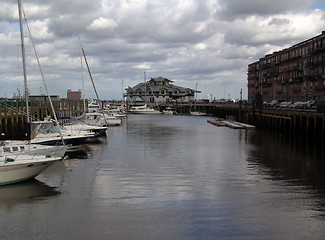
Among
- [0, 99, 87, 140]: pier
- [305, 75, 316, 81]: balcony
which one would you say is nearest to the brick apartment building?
[305, 75, 316, 81]: balcony

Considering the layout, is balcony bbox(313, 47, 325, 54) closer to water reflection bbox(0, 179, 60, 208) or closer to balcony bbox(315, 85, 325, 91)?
balcony bbox(315, 85, 325, 91)

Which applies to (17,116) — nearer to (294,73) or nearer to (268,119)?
(268,119)

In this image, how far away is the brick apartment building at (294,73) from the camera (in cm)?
7231

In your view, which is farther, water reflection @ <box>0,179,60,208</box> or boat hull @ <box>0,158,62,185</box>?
boat hull @ <box>0,158,62,185</box>

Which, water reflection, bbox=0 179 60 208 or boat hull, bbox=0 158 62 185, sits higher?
boat hull, bbox=0 158 62 185

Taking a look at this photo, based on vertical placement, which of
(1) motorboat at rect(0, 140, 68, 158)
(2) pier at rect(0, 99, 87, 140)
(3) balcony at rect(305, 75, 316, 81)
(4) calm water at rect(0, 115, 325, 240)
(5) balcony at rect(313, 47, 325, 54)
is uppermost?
(5) balcony at rect(313, 47, 325, 54)

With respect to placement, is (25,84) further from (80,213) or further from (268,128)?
(268,128)

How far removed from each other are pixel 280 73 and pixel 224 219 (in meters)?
86.0

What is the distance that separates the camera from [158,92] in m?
173

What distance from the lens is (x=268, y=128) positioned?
69.9 metres

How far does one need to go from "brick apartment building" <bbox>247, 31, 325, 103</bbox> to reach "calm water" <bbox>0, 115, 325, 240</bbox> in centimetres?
4352

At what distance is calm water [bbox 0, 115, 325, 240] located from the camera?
16.4 meters

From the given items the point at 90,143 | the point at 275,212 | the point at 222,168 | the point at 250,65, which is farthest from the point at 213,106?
the point at 275,212

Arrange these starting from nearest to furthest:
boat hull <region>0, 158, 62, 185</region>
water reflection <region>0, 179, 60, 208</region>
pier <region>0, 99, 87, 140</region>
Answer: water reflection <region>0, 179, 60, 208</region>, boat hull <region>0, 158, 62, 185</region>, pier <region>0, 99, 87, 140</region>
